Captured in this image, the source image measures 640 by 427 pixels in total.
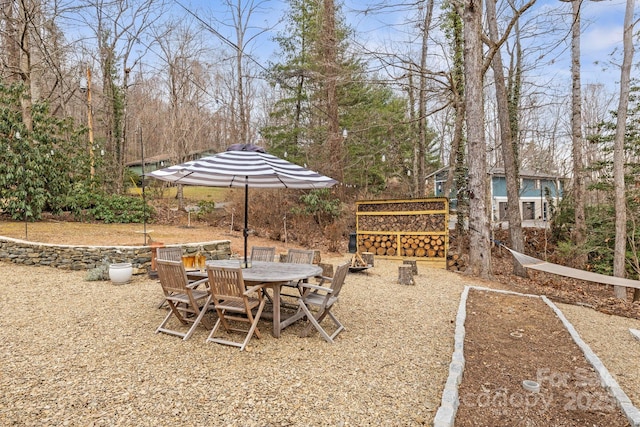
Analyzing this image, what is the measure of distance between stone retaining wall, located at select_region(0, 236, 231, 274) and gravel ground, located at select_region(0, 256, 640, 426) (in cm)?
173

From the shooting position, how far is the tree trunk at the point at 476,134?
7.61 meters

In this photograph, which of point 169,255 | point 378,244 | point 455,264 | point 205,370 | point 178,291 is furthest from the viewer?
point 378,244

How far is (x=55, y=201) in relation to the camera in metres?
11.4

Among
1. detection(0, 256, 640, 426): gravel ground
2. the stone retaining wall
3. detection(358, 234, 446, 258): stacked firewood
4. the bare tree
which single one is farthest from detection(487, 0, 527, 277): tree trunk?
the bare tree

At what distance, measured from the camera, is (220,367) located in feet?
10.1

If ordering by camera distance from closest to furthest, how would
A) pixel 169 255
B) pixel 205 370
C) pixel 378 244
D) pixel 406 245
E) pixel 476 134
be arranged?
1. pixel 205 370
2. pixel 169 255
3. pixel 476 134
4. pixel 406 245
5. pixel 378 244

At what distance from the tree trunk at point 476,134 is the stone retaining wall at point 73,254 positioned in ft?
19.2

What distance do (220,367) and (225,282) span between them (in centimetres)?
75

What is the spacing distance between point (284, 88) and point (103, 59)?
7.97 metres

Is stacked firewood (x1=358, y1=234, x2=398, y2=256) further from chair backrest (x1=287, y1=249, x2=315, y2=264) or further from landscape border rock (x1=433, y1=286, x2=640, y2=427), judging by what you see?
landscape border rock (x1=433, y1=286, x2=640, y2=427)

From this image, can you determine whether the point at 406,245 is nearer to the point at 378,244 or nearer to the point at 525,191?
the point at 378,244

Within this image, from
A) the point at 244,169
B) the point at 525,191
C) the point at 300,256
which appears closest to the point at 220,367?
the point at 244,169

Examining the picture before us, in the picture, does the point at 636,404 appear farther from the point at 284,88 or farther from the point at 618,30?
the point at 284,88

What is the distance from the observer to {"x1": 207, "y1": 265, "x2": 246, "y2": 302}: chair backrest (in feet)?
11.1
